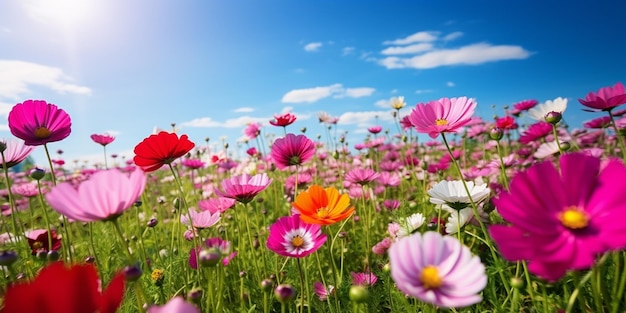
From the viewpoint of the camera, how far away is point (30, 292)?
0.38 meters

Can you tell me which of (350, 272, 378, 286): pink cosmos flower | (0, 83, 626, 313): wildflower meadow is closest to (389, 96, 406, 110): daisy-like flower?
(0, 83, 626, 313): wildflower meadow

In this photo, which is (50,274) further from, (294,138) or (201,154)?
(201,154)

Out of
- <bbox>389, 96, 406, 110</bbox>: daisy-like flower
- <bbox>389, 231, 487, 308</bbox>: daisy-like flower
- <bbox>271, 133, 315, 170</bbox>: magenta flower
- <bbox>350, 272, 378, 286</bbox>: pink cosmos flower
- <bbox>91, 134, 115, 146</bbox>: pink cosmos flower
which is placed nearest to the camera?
<bbox>389, 231, 487, 308</bbox>: daisy-like flower

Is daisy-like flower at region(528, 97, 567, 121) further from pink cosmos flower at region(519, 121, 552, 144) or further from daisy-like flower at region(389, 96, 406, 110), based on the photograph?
daisy-like flower at region(389, 96, 406, 110)

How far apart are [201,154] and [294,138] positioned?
2.58 m

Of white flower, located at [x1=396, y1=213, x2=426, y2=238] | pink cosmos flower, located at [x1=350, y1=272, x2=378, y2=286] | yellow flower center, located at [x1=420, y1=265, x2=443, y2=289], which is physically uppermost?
yellow flower center, located at [x1=420, y1=265, x2=443, y2=289]

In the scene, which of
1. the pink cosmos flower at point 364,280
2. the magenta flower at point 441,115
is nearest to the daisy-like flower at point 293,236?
the pink cosmos flower at point 364,280

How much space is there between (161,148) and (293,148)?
0.48 m

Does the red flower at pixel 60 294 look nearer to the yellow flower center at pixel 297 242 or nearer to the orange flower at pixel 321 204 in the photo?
the orange flower at pixel 321 204

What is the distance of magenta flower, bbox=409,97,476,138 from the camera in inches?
34.6

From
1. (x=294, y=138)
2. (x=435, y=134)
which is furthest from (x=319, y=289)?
(x=435, y=134)

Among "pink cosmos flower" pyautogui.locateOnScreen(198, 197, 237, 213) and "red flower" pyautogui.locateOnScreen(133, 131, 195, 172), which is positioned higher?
"red flower" pyautogui.locateOnScreen(133, 131, 195, 172)

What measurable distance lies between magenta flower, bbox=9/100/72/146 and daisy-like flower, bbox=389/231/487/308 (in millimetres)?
1016

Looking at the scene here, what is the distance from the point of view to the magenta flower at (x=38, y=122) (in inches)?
39.7
